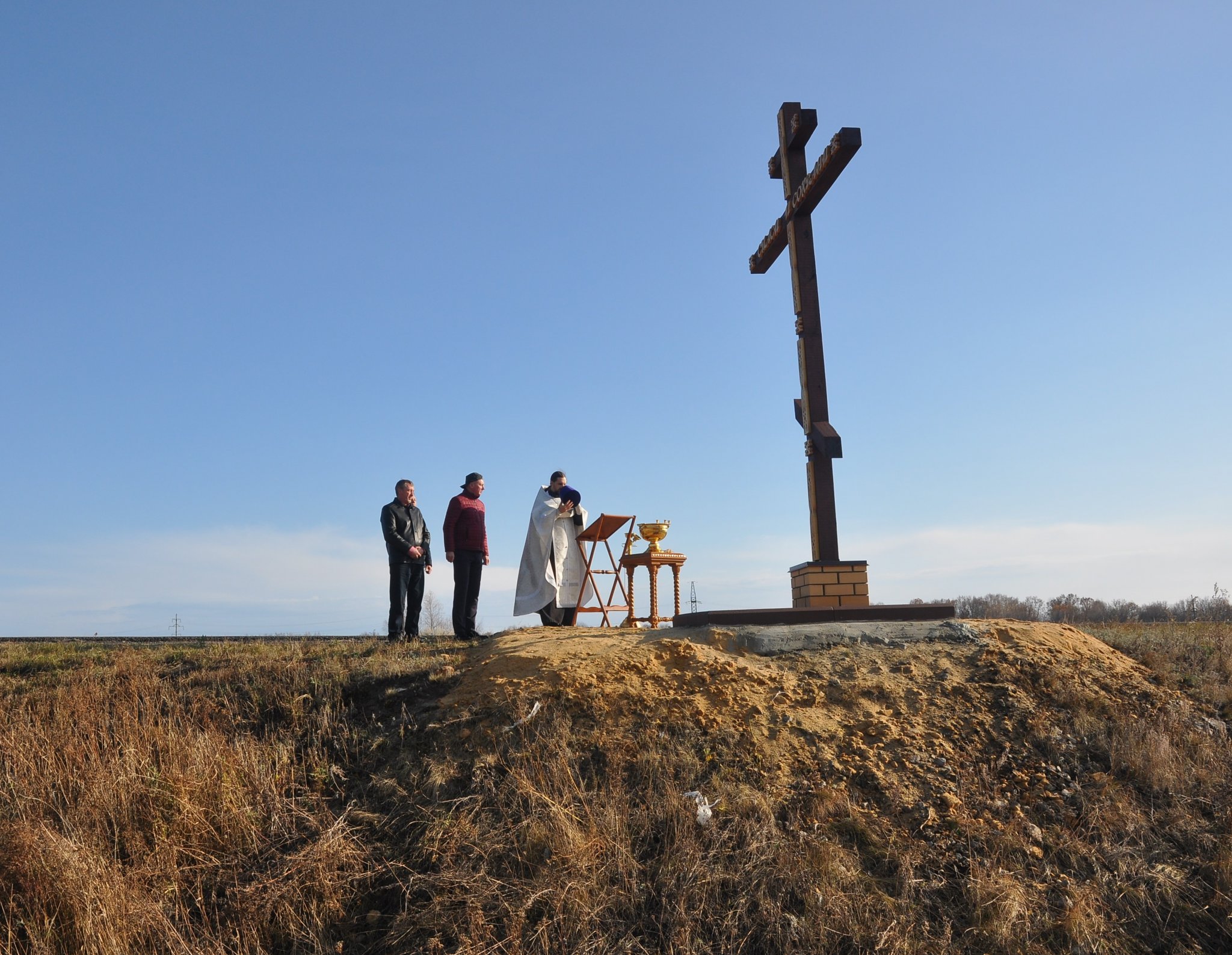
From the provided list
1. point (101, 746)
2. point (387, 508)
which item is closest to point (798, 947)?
point (101, 746)

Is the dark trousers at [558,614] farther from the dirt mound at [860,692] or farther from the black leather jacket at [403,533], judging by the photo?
the dirt mound at [860,692]

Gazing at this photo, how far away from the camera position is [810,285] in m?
9.83

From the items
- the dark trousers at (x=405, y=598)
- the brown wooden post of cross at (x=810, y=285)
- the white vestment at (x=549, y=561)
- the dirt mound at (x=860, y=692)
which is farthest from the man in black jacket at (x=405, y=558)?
the brown wooden post of cross at (x=810, y=285)

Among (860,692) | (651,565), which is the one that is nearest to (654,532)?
(651,565)

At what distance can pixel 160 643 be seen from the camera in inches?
403

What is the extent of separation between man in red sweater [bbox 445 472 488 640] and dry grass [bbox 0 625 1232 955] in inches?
111

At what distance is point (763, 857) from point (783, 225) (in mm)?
7183

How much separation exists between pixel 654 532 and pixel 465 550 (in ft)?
7.20

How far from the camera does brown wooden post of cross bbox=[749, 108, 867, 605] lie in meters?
9.16

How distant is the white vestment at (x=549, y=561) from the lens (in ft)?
33.4

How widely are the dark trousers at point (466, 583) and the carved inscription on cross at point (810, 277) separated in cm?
354

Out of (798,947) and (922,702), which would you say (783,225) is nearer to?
(922,702)

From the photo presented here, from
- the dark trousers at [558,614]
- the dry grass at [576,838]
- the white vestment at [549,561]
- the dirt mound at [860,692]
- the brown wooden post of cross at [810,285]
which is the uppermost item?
the brown wooden post of cross at [810,285]

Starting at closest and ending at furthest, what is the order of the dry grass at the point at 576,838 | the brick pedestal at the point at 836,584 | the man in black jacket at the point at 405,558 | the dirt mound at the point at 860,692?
the dry grass at the point at 576,838 < the dirt mound at the point at 860,692 < the brick pedestal at the point at 836,584 < the man in black jacket at the point at 405,558
